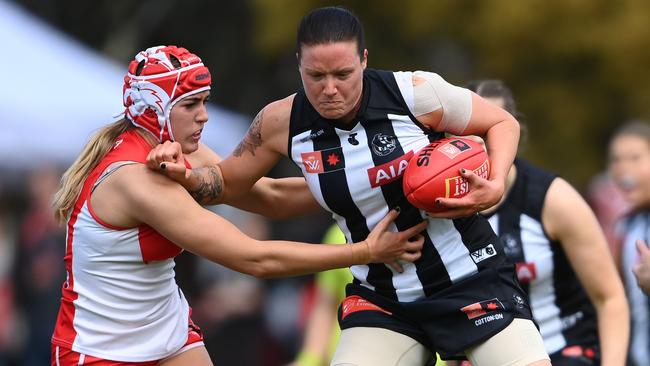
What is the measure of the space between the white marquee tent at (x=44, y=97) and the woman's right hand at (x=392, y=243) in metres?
6.04

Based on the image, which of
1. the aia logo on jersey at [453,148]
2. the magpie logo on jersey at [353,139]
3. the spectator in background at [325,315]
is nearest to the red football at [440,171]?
the aia logo on jersey at [453,148]

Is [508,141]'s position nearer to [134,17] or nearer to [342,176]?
[342,176]

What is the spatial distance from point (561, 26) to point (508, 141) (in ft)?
28.8

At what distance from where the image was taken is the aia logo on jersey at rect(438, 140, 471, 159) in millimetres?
5105

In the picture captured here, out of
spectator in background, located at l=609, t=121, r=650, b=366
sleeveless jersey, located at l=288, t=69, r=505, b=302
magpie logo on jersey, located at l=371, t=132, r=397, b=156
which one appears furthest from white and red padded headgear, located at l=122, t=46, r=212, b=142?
spectator in background, located at l=609, t=121, r=650, b=366

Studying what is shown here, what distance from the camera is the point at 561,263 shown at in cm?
613

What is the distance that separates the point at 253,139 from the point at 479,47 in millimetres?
8644

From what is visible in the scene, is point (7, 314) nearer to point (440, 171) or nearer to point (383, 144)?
point (383, 144)

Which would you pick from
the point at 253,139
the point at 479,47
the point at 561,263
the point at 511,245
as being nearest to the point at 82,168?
the point at 253,139

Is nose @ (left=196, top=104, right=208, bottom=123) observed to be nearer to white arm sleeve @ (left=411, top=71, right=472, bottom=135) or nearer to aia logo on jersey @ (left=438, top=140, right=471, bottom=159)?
white arm sleeve @ (left=411, top=71, right=472, bottom=135)

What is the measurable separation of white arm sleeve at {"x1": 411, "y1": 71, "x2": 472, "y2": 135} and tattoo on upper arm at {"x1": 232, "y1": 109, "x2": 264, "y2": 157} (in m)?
0.72

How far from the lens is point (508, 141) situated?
5.31 metres

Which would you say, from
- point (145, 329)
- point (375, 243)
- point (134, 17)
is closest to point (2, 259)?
point (134, 17)

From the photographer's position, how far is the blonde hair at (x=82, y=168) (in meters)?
5.40
